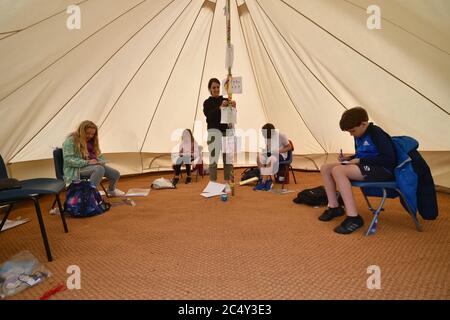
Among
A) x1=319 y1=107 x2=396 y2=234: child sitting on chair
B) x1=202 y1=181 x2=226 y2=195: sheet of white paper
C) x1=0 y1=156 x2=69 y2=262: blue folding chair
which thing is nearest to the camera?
x1=0 y1=156 x2=69 y2=262: blue folding chair

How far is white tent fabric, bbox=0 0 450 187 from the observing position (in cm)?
249

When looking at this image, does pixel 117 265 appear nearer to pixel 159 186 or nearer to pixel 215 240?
pixel 215 240

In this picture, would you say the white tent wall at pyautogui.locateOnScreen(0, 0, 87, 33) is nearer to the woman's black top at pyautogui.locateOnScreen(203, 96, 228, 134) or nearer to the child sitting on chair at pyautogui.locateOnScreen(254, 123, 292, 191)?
the woman's black top at pyautogui.locateOnScreen(203, 96, 228, 134)

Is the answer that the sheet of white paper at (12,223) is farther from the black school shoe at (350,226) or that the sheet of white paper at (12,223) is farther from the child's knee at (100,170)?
the black school shoe at (350,226)

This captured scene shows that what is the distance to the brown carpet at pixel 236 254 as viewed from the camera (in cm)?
137

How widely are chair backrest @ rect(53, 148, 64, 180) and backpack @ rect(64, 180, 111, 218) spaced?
0.24 metres

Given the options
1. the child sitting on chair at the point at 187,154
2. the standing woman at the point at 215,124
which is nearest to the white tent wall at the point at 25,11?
the standing woman at the point at 215,124

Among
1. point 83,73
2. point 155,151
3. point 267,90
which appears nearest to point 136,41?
point 83,73

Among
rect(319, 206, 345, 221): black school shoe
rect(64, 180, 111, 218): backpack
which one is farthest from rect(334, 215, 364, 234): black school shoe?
rect(64, 180, 111, 218): backpack

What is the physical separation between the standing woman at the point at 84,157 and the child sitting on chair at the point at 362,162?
2.68 m

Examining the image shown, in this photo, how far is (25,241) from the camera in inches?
80.4

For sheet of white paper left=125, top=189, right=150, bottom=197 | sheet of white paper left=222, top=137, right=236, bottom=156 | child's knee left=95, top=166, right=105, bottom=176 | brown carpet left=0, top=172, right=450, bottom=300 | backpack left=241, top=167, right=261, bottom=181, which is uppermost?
sheet of white paper left=222, top=137, right=236, bottom=156

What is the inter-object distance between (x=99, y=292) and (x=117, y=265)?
0.93 feet

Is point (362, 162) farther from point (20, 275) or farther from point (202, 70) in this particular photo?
point (202, 70)
